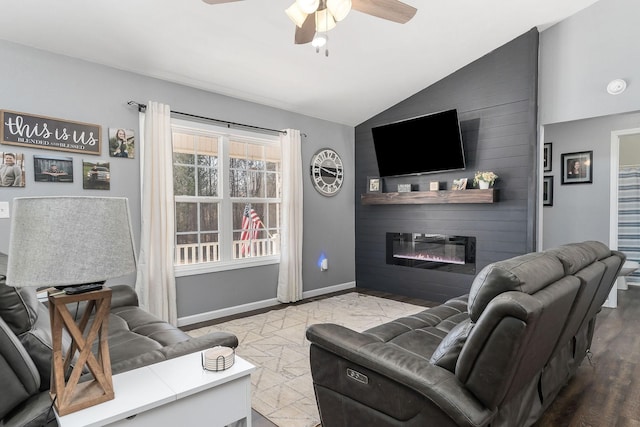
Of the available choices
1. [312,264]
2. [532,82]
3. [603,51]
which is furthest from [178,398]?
[603,51]

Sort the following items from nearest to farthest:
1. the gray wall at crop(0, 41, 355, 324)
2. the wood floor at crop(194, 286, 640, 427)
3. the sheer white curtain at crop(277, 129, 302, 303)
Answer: the wood floor at crop(194, 286, 640, 427), the gray wall at crop(0, 41, 355, 324), the sheer white curtain at crop(277, 129, 302, 303)

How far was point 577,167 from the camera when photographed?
4.95 m

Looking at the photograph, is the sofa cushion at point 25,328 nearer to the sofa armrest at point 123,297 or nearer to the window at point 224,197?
the sofa armrest at point 123,297

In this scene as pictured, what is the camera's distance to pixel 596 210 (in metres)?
4.79

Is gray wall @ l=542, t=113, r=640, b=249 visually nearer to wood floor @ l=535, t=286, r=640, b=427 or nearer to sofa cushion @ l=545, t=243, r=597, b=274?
wood floor @ l=535, t=286, r=640, b=427

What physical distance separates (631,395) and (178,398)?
9.16ft

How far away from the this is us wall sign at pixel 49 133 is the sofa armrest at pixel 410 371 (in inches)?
109

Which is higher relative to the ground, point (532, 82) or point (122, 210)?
point (532, 82)

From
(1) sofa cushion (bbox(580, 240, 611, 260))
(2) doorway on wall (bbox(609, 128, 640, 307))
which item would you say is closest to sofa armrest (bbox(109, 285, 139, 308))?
(1) sofa cushion (bbox(580, 240, 611, 260))

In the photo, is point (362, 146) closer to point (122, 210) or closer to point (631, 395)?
point (631, 395)

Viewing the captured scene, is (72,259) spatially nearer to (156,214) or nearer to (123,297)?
(123,297)

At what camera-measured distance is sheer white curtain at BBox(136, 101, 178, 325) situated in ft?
11.2

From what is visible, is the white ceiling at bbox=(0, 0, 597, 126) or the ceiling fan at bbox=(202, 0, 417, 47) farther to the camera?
the white ceiling at bbox=(0, 0, 597, 126)

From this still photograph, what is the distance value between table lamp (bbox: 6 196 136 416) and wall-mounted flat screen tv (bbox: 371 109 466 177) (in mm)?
3902
